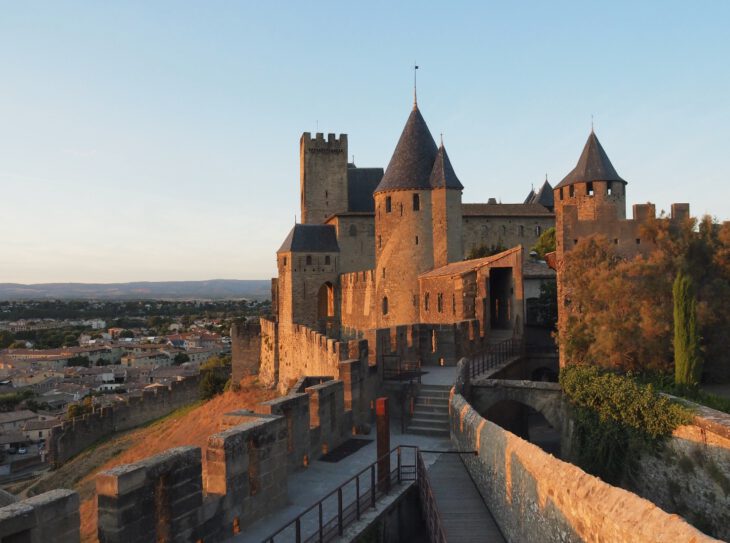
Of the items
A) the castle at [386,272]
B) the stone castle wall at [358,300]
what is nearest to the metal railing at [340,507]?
the castle at [386,272]

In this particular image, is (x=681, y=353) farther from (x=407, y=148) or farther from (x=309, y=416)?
(x=407, y=148)

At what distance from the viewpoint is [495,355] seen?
21516 millimetres

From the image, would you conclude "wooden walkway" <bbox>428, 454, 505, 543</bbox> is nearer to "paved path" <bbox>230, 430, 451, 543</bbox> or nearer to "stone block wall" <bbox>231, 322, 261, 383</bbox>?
"paved path" <bbox>230, 430, 451, 543</bbox>

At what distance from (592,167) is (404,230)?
990cm

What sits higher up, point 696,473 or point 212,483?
point 212,483

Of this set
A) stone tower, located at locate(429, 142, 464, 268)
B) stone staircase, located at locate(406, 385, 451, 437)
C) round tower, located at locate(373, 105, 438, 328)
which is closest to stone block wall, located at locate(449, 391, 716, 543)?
stone staircase, located at locate(406, 385, 451, 437)

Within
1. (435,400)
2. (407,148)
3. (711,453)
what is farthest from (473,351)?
(407,148)

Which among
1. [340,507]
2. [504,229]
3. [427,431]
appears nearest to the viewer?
[340,507]

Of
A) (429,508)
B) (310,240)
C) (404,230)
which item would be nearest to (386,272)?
(404,230)

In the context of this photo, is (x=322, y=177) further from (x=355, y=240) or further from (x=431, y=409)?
(x=431, y=409)

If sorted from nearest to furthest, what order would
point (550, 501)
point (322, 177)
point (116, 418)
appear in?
point (550, 501)
point (116, 418)
point (322, 177)

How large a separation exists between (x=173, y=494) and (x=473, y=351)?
15836 mm

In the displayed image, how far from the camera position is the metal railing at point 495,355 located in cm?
1923

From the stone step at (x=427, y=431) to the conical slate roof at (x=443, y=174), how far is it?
18461mm
